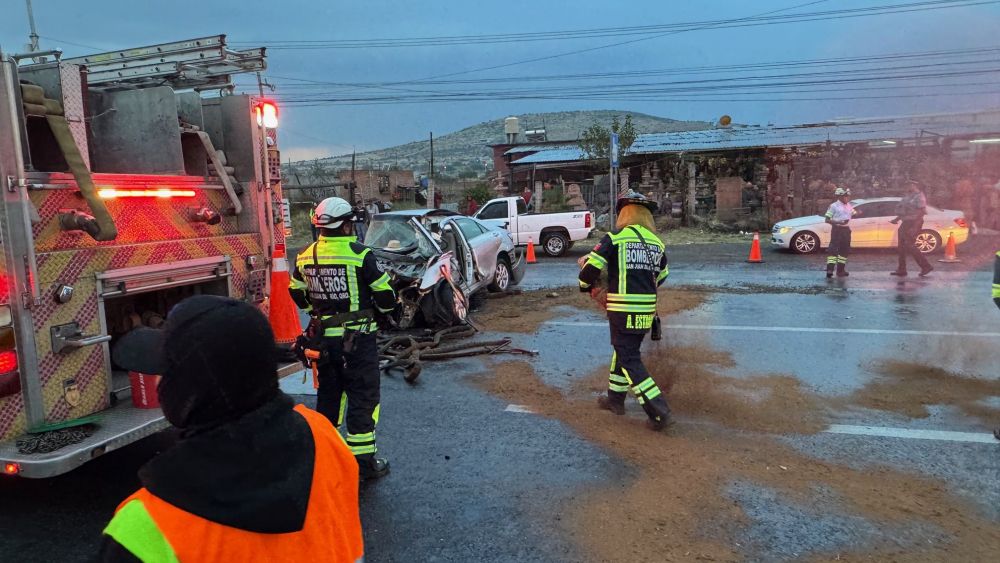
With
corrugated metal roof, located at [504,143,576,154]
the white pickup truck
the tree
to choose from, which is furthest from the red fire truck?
corrugated metal roof, located at [504,143,576,154]

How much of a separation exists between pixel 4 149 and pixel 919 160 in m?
27.5

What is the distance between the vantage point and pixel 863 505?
3.75 m

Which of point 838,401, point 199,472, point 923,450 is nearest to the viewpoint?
point 199,472

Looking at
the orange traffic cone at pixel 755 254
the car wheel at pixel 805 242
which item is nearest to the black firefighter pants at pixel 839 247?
the orange traffic cone at pixel 755 254

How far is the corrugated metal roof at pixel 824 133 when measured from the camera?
84.1 feet

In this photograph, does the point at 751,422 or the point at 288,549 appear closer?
the point at 288,549

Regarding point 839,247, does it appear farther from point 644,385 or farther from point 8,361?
point 8,361

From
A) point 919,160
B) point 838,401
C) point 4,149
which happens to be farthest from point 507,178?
point 4,149

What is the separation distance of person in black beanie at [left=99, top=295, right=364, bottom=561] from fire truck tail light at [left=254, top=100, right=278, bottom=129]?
4402mm

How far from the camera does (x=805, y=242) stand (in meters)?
16.8

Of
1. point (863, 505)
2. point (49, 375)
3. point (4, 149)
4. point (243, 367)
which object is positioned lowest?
point (863, 505)

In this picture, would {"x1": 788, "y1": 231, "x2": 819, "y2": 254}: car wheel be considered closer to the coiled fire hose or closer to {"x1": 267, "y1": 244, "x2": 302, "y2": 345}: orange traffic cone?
the coiled fire hose

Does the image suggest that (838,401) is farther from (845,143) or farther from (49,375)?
(845,143)

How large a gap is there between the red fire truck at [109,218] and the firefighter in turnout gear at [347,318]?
0.81 meters
